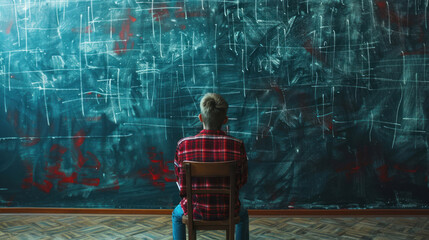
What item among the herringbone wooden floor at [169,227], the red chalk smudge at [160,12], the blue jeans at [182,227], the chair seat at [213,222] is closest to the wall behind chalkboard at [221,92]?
the red chalk smudge at [160,12]

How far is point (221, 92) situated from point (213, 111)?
146 centimetres

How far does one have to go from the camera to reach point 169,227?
9.09ft

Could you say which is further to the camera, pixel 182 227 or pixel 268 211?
pixel 268 211

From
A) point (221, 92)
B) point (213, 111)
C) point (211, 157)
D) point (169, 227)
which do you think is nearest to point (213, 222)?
point (211, 157)

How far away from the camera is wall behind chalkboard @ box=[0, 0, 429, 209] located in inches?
119

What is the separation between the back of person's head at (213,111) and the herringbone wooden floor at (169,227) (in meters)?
1.24

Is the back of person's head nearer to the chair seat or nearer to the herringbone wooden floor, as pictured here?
the chair seat

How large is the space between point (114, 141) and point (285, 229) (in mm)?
1777

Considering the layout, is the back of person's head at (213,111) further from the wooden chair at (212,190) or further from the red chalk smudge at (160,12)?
the red chalk smudge at (160,12)

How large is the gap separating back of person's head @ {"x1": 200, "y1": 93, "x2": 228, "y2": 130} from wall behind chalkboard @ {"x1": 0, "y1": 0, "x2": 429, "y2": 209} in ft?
4.67

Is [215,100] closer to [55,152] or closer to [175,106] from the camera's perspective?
[175,106]

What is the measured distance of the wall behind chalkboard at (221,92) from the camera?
303 cm

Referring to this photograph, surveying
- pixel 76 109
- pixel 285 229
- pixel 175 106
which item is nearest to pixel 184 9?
pixel 175 106

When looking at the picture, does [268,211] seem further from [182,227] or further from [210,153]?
[210,153]
